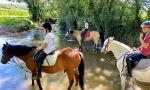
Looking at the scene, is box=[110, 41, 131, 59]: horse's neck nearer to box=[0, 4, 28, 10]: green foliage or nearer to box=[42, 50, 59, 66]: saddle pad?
box=[42, 50, 59, 66]: saddle pad

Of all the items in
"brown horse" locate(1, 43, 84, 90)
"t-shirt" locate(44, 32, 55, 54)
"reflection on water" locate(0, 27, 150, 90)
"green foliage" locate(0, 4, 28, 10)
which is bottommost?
"green foliage" locate(0, 4, 28, 10)

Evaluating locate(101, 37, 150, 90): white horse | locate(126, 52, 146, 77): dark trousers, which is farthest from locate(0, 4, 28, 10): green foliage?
locate(126, 52, 146, 77): dark trousers

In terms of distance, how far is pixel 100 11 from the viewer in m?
18.5

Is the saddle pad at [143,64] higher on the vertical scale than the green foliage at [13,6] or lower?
higher

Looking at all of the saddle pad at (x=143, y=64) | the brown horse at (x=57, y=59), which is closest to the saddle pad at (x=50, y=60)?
the brown horse at (x=57, y=59)

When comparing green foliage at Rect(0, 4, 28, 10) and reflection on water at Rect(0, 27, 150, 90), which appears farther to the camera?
green foliage at Rect(0, 4, 28, 10)

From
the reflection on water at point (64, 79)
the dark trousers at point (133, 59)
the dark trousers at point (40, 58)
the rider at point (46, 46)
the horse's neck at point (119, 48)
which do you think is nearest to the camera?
the dark trousers at point (133, 59)

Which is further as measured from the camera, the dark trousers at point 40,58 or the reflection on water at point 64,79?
the reflection on water at point 64,79

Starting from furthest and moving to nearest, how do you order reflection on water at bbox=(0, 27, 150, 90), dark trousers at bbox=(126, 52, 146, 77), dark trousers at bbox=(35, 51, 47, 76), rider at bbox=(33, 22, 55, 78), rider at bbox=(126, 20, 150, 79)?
reflection on water at bbox=(0, 27, 150, 90), dark trousers at bbox=(35, 51, 47, 76), rider at bbox=(33, 22, 55, 78), dark trousers at bbox=(126, 52, 146, 77), rider at bbox=(126, 20, 150, 79)

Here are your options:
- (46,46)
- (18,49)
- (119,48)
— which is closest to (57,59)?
(46,46)

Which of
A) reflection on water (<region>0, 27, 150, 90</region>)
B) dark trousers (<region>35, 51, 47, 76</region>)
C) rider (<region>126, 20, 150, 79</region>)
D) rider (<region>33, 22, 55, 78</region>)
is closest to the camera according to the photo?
rider (<region>126, 20, 150, 79</region>)

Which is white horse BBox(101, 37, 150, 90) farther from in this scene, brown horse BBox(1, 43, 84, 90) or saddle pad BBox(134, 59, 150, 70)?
brown horse BBox(1, 43, 84, 90)

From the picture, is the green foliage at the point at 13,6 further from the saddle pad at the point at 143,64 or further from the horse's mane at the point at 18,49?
the saddle pad at the point at 143,64

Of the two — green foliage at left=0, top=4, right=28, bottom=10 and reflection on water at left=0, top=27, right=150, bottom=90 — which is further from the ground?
reflection on water at left=0, top=27, right=150, bottom=90
